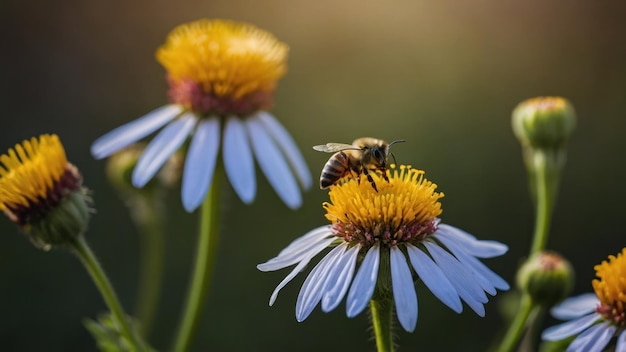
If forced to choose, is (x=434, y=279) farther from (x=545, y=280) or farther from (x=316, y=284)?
(x=545, y=280)

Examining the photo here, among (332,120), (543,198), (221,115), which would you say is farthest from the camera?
(332,120)

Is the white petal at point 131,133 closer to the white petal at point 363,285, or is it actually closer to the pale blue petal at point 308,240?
the pale blue petal at point 308,240

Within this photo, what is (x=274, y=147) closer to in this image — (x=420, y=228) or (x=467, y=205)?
(x=420, y=228)

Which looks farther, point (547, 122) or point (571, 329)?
point (547, 122)

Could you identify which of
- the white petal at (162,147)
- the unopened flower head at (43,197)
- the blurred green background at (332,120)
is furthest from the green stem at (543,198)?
the blurred green background at (332,120)

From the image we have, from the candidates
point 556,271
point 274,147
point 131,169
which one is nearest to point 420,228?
point 556,271

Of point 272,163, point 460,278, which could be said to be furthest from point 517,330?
point 272,163
